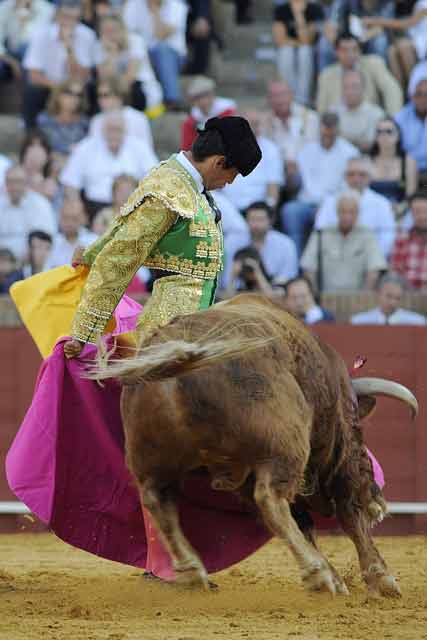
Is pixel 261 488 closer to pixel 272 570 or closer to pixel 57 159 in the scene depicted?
pixel 272 570

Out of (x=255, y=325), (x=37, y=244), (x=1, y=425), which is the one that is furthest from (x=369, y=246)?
(x=255, y=325)

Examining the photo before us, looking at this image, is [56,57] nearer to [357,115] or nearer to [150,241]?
[357,115]

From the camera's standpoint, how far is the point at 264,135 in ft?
31.3

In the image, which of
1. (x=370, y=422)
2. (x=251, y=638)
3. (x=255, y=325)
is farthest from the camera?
(x=370, y=422)

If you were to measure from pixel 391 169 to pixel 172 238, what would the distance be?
5051mm

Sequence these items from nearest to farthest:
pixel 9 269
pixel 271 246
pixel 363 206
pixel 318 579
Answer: pixel 318 579, pixel 9 269, pixel 271 246, pixel 363 206

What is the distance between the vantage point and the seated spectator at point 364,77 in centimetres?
988

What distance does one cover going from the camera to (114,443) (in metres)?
4.83

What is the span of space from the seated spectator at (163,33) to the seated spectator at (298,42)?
2.63 ft

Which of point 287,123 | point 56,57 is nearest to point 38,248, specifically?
point 287,123

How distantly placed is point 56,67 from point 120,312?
244 inches

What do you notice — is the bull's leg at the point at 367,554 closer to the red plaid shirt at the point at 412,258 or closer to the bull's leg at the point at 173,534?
the bull's leg at the point at 173,534

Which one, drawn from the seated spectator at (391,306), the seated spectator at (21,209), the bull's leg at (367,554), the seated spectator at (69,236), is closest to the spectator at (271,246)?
the seated spectator at (391,306)

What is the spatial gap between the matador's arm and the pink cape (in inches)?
12.8
